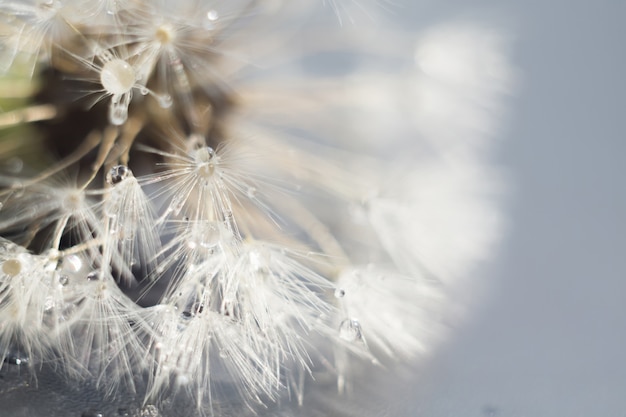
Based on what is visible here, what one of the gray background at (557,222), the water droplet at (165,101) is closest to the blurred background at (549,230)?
the gray background at (557,222)

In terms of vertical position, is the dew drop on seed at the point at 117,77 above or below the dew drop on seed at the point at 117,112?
above

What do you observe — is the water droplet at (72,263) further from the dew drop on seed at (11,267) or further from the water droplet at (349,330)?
the water droplet at (349,330)

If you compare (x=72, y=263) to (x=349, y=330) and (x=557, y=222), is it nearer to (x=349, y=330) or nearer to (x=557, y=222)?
(x=349, y=330)

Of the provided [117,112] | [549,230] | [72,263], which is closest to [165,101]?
[117,112]

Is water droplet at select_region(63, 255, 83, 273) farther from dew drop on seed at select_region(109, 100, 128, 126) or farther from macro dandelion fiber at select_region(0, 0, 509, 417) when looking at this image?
dew drop on seed at select_region(109, 100, 128, 126)

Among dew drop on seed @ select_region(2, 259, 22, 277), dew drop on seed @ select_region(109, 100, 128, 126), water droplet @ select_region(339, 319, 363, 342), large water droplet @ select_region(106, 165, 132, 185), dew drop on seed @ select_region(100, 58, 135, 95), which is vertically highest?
dew drop on seed @ select_region(100, 58, 135, 95)

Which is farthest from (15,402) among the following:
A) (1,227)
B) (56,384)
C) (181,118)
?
(181,118)

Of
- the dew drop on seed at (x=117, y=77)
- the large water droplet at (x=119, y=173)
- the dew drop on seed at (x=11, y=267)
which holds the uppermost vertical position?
the dew drop on seed at (x=117, y=77)

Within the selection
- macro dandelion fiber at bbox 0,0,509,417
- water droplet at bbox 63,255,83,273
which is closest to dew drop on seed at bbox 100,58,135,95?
macro dandelion fiber at bbox 0,0,509,417

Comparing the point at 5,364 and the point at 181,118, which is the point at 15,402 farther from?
the point at 181,118
